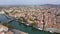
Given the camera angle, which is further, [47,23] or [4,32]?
[47,23]

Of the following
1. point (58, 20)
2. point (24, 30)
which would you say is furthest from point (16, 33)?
point (58, 20)

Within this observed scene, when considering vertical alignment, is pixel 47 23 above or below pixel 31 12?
below

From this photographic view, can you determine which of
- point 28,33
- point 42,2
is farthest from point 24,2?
point 28,33

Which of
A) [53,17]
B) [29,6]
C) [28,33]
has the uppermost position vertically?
[29,6]

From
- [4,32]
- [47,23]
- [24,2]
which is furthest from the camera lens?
[47,23]

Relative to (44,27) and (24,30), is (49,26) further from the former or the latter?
(24,30)

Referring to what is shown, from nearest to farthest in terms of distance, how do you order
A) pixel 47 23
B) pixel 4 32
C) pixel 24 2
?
pixel 4 32, pixel 24 2, pixel 47 23

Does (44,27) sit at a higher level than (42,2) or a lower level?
lower

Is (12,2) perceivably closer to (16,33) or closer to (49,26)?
(16,33)

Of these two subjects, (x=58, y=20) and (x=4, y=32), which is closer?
(x=4, y=32)
